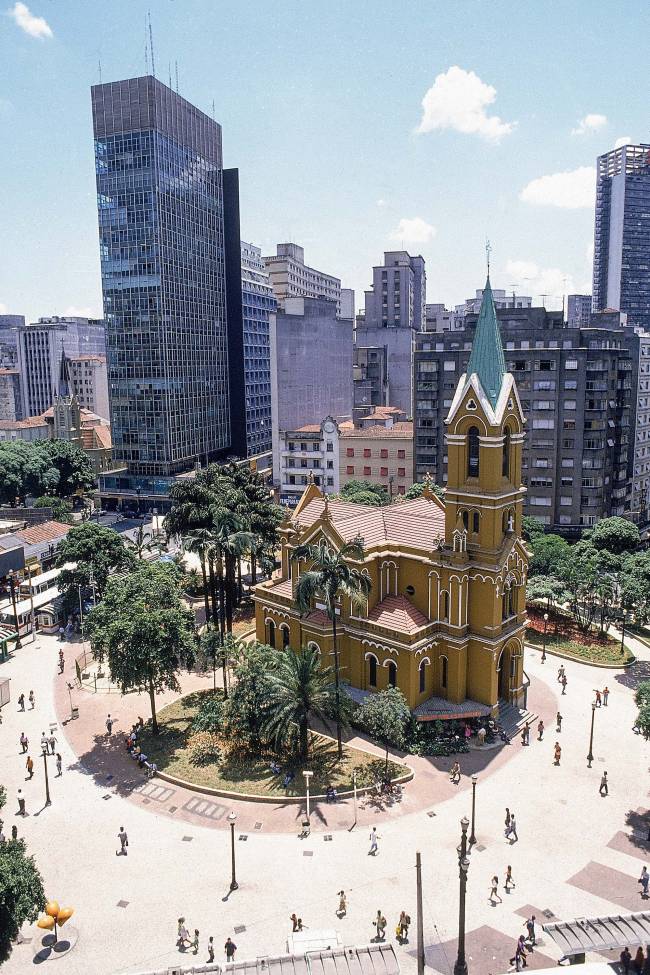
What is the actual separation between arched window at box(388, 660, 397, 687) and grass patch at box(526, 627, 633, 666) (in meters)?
20.8

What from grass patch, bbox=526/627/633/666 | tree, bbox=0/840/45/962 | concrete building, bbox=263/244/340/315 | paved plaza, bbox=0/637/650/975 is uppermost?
concrete building, bbox=263/244/340/315

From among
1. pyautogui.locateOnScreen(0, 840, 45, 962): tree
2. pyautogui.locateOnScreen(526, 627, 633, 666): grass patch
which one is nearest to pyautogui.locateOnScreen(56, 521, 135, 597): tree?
pyautogui.locateOnScreen(526, 627, 633, 666): grass patch

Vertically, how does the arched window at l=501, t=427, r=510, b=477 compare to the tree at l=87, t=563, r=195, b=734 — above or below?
above

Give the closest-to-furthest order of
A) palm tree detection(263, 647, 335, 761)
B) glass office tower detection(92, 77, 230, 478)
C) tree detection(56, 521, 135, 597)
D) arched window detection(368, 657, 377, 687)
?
1. palm tree detection(263, 647, 335, 761)
2. arched window detection(368, 657, 377, 687)
3. tree detection(56, 521, 135, 597)
4. glass office tower detection(92, 77, 230, 478)

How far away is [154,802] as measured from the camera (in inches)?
1633

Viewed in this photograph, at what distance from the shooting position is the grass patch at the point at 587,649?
6188 centimetres

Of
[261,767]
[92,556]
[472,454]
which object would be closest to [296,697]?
[261,767]

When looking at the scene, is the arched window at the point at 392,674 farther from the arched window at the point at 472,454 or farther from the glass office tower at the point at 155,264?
the glass office tower at the point at 155,264

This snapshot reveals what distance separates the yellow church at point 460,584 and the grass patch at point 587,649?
1236 cm

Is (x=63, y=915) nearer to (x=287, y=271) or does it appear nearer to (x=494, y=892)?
(x=494, y=892)

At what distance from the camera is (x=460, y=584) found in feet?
162

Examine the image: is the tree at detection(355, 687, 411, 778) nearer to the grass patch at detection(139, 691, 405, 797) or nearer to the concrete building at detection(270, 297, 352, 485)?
the grass patch at detection(139, 691, 405, 797)

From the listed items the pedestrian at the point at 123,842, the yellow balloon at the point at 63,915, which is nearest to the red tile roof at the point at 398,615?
the pedestrian at the point at 123,842

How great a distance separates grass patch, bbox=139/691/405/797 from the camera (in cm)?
4256
